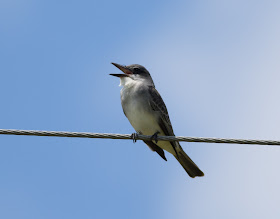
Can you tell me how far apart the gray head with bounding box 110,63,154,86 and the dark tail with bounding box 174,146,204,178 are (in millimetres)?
1624

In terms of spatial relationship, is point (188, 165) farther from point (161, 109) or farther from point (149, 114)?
point (149, 114)

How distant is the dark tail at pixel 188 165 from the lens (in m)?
10.2

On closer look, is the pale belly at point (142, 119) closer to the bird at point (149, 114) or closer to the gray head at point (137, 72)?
the bird at point (149, 114)

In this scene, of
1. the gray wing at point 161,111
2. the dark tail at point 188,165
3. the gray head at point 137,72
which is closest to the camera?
the gray wing at point 161,111

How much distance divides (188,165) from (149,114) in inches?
55.5

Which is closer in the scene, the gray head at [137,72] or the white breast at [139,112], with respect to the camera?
the white breast at [139,112]

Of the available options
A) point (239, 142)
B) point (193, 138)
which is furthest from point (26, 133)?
point (239, 142)

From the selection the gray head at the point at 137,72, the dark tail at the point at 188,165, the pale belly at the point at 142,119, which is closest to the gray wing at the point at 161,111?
the pale belly at the point at 142,119

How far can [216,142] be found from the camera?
6.67 m

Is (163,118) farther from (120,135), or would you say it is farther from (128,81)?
(120,135)

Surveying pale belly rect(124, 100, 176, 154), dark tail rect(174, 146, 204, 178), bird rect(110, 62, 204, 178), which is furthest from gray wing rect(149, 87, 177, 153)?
dark tail rect(174, 146, 204, 178)

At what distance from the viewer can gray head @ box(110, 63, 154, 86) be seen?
10.6 metres

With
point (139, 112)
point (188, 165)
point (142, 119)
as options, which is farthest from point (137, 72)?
point (188, 165)

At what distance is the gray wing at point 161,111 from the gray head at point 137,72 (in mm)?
555
